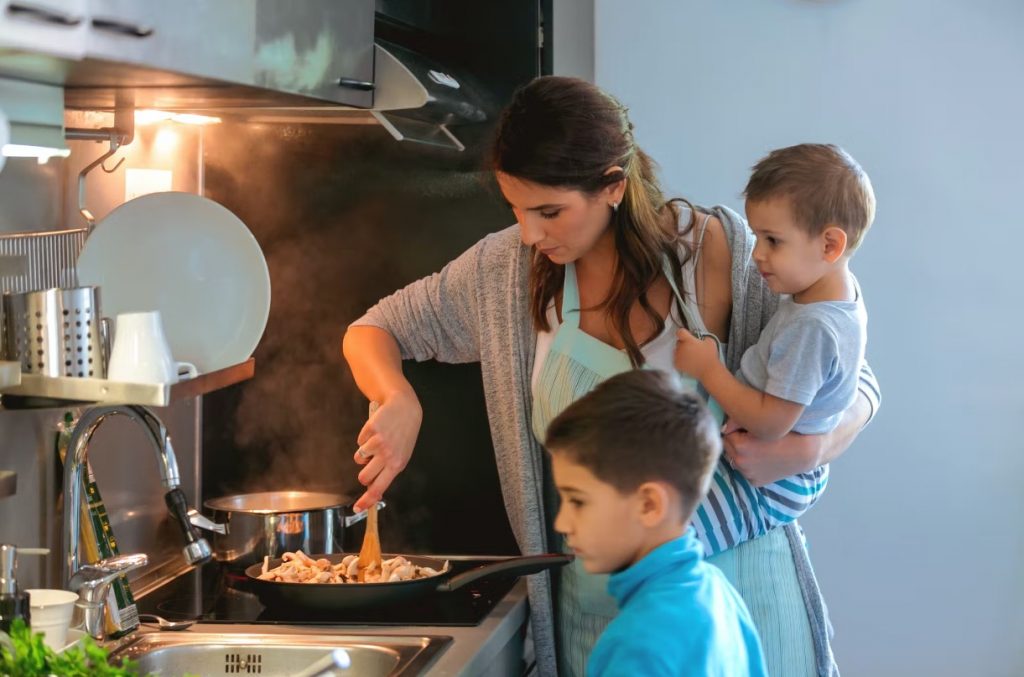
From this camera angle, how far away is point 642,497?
1.38m

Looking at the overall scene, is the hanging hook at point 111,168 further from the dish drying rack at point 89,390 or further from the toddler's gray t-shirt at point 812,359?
the toddler's gray t-shirt at point 812,359

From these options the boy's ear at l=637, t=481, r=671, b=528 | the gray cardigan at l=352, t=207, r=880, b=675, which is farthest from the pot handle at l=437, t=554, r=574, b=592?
the boy's ear at l=637, t=481, r=671, b=528

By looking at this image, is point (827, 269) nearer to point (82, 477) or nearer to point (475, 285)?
point (475, 285)

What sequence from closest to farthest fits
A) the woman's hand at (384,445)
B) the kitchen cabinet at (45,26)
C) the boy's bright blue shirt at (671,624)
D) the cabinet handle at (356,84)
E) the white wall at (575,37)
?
the kitchen cabinet at (45,26) → the boy's bright blue shirt at (671,624) → the woman's hand at (384,445) → the cabinet handle at (356,84) → the white wall at (575,37)

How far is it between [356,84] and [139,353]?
2.08ft

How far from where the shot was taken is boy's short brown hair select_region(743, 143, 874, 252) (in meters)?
1.76

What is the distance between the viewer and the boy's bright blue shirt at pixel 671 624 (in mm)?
1295

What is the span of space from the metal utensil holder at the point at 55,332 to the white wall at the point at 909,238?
49.1 inches

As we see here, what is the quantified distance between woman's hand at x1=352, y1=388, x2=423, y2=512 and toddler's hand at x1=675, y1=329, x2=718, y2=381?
15.9 inches

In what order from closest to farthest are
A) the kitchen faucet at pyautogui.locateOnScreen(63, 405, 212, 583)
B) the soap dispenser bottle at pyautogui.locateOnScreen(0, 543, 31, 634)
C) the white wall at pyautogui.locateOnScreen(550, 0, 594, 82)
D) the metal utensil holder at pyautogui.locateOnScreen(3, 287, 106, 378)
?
the soap dispenser bottle at pyautogui.locateOnScreen(0, 543, 31, 634) < the metal utensil holder at pyautogui.locateOnScreen(3, 287, 106, 378) < the kitchen faucet at pyautogui.locateOnScreen(63, 405, 212, 583) < the white wall at pyautogui.locateOnScreen(550, 0, 594, 82)

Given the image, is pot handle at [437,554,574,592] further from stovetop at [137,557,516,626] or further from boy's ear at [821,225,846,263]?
boy's ear at [821,225,846,263]

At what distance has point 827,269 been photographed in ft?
5.91

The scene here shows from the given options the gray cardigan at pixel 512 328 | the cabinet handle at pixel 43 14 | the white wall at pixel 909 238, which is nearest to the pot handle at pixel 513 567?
the gray cardigan at pixel 512 328

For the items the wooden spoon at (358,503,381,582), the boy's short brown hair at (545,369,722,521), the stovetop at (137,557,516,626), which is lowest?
the stovetop at (137,557,516,626)
